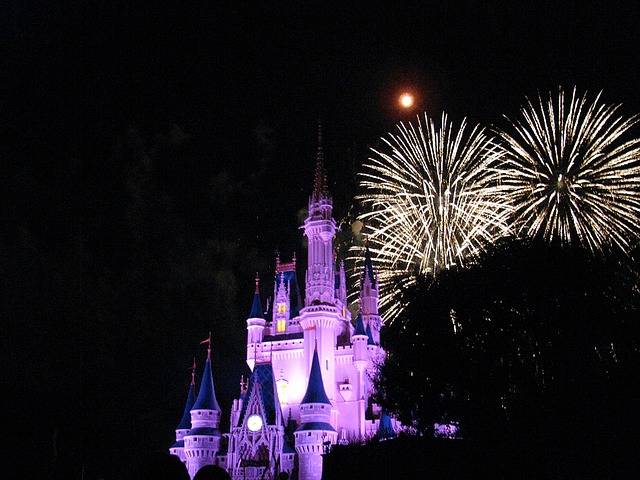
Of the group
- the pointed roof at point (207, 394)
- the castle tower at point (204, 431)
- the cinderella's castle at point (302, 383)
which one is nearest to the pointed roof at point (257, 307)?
the cinderella's castle at point (302, 383)

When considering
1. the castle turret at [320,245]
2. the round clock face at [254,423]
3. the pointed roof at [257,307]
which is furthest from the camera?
the pointed roof at [257,307]

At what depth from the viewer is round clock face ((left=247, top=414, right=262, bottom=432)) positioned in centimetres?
6156

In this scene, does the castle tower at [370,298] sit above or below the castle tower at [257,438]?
above

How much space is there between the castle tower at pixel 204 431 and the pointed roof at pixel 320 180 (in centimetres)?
1928

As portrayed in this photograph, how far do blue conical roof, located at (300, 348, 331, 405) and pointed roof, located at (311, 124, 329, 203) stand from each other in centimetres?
1743

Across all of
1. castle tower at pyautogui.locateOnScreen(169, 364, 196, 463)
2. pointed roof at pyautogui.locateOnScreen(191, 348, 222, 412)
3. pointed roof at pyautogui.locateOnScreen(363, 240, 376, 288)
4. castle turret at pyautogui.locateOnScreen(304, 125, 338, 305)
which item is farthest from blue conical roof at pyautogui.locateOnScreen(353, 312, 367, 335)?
castle tower at pyautogui.locateOnScreen(169, 364, 196, 463)

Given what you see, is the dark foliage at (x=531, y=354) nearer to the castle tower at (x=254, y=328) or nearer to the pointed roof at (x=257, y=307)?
the castle tower at (x=254, y=328)

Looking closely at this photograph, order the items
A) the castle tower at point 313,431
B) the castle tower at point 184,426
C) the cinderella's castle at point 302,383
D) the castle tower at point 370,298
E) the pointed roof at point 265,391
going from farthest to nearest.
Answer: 1. the castle tower at point 370,298
2. the castle tower at point 184,426
3. the pointed roof at point 265,391
4. the cinderella's castle at point 302,383
5. the castle tower at point 313,431

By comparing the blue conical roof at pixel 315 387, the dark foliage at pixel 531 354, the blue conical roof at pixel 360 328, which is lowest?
the dark foliage at pixel 531 354

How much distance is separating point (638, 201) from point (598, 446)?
12.1 metres

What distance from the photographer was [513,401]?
3834 centimetres

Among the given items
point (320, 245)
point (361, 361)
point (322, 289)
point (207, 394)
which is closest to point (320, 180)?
point (320, 245)

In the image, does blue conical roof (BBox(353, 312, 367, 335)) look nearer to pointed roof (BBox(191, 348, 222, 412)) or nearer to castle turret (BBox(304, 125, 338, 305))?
castle turret (BBox(304, 125, 338, 305))

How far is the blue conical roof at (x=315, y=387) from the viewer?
202 feet
